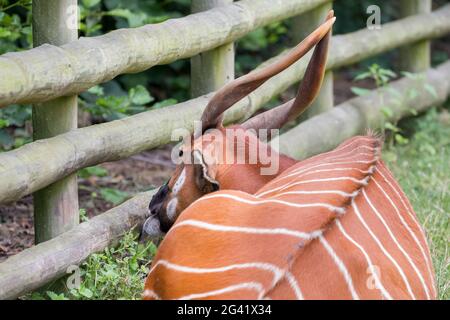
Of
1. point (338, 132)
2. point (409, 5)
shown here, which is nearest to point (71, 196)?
point (338, 132)

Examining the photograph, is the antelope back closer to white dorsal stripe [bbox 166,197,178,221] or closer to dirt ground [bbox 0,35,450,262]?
white dorsal stripe [bbox 166,197,178,221]

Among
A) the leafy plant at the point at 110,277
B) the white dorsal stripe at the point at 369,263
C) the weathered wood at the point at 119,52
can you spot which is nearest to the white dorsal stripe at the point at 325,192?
the white dorsal stripe at the point at 369,263

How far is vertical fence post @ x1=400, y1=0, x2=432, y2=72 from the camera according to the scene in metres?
6.98

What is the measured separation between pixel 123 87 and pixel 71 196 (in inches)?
101

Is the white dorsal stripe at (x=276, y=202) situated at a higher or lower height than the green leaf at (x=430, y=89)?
higher

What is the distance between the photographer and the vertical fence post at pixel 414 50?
6977 mm

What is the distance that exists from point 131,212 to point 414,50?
3.53m

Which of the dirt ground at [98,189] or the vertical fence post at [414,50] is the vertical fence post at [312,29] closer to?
the dirt ground at [98,189]

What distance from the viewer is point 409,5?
6984mm

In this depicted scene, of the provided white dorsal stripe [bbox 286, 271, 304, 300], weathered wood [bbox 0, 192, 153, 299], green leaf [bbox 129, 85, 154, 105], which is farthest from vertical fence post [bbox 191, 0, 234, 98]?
white dorsal stripe [bbox 286, 271, 304, 300]

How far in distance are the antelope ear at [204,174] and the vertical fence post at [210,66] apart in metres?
1.26

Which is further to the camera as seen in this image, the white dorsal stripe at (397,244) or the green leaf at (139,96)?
the green leaf at (139,96)

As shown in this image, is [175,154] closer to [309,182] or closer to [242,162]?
[242,162]
